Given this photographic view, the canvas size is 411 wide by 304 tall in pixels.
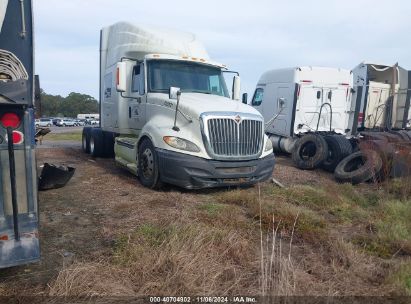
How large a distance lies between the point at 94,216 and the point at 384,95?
1342cm

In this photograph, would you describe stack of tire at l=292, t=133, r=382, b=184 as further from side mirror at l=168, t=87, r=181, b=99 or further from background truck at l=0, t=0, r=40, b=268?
background truck at l=0, t=0, r=40, b=268

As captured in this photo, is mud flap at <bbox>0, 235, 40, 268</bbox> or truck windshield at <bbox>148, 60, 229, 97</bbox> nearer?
mud flap at <bbox>0, 235, 40, 268</bbox>

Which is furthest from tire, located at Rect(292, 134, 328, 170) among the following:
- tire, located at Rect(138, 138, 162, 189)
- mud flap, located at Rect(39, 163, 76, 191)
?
mud flap, located at Rect(39, 163, 76, 191)

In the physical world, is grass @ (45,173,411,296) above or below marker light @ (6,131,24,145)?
below

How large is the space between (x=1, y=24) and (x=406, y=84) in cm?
1547

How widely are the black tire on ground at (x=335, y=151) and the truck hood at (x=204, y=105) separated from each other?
14.2 feet

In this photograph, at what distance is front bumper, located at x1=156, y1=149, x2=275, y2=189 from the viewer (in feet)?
21.9

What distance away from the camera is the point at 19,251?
3.18 metres

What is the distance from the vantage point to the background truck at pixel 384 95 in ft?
48.2

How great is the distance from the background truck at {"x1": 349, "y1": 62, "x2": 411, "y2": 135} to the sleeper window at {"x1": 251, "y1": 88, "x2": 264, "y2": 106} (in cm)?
362

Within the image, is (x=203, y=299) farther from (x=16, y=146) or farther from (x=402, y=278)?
(x=16, y=146)

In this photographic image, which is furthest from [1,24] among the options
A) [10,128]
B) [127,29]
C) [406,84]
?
[406,84]

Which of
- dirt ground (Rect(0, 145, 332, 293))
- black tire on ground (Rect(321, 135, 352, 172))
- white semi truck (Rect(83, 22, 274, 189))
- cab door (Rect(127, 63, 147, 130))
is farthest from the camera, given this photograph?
black tire on ground (Rect(321, 135, 352, 172))

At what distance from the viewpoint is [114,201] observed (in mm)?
6410
